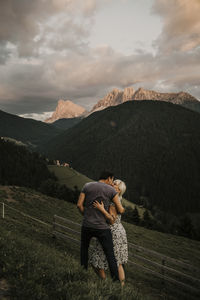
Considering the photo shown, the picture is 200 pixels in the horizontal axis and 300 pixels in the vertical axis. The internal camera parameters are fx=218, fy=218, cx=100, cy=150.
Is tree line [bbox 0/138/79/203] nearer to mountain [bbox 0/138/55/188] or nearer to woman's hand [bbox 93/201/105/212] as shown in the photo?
mountain [bbox 0/138/55/188]

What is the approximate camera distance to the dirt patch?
3.89 m

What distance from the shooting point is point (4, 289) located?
412 centimetres

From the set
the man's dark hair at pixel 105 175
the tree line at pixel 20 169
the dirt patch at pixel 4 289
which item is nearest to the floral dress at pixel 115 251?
the man's dark hair at pixel 105 175

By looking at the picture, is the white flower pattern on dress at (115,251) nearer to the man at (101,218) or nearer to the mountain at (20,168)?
the man at (101,218)

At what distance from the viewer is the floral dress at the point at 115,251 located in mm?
5992

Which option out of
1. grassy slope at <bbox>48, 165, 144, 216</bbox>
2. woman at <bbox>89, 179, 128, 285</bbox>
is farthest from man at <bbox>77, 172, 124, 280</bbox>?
grassy slope at <bbox>48, 165, 144, 216</bbox>

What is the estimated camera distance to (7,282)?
438 cm

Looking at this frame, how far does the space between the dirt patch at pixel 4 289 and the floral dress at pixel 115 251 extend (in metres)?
2.44

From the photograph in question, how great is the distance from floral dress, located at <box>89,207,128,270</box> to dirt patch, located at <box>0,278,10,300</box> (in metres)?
2.44

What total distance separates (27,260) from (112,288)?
2188mm

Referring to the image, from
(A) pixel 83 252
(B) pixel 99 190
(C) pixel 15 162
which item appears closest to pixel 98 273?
(A) pixel 83 252

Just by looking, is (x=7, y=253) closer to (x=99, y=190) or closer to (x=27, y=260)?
(x=27, y=260)

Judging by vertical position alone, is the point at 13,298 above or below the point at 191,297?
above

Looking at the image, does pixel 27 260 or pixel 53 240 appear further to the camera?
pixel 53 240
